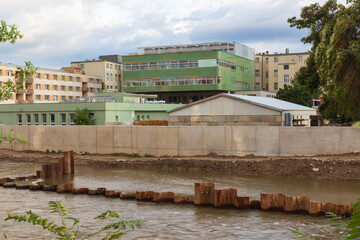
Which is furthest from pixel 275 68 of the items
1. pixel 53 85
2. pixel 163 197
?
pixel 163 197

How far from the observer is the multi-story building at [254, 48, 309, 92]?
106 meters

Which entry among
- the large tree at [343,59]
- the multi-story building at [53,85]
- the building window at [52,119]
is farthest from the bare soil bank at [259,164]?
the multi-story building at [53,85]

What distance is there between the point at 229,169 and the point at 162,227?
12215 millimetres

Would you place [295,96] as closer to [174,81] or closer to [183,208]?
[174,81]

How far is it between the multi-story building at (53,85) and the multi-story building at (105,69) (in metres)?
2.41

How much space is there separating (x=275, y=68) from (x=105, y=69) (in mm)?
46474

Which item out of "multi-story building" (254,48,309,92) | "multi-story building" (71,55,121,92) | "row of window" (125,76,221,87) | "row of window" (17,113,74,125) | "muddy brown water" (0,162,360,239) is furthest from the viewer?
"multi-story building" (71,55,121,92)

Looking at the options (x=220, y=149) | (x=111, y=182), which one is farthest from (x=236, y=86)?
(x=111, y=182)

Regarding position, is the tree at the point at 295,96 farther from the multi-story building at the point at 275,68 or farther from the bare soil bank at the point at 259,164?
the bare soil bank at the point at 259,164

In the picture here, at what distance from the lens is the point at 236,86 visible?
315ft

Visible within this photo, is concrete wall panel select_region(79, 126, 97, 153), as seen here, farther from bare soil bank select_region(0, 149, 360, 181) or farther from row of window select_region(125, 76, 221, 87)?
row of window select_region(125, 76, 221, 87)

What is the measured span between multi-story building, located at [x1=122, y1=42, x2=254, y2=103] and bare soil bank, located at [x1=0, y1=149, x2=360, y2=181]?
198 feet

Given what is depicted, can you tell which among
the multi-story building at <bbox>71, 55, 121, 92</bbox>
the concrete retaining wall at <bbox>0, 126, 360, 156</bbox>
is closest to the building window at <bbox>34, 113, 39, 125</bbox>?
the concrete retaining wall at <bbox>0, 126, 360, 156</bbox>

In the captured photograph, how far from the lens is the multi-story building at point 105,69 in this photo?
11531 centimetres
